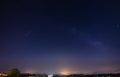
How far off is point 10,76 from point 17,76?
3.79 m

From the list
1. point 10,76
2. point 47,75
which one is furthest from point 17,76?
point 47,75

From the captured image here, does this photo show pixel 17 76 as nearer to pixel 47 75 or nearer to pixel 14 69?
pixel 14 69

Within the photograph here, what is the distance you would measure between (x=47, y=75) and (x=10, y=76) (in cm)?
4452

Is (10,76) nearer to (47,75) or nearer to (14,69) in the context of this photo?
(14,69)

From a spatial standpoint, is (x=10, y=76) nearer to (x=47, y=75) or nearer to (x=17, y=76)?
(x=17, y=76)

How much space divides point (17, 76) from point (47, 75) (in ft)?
145

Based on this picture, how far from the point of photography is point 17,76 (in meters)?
140

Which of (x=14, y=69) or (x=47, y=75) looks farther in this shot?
(x=47, y=75)

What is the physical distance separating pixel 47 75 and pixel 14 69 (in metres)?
40.2

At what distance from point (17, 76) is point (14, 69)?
22.3ft

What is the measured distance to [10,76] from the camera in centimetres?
14088

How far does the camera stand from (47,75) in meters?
182

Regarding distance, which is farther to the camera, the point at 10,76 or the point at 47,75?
the point at 47,75
